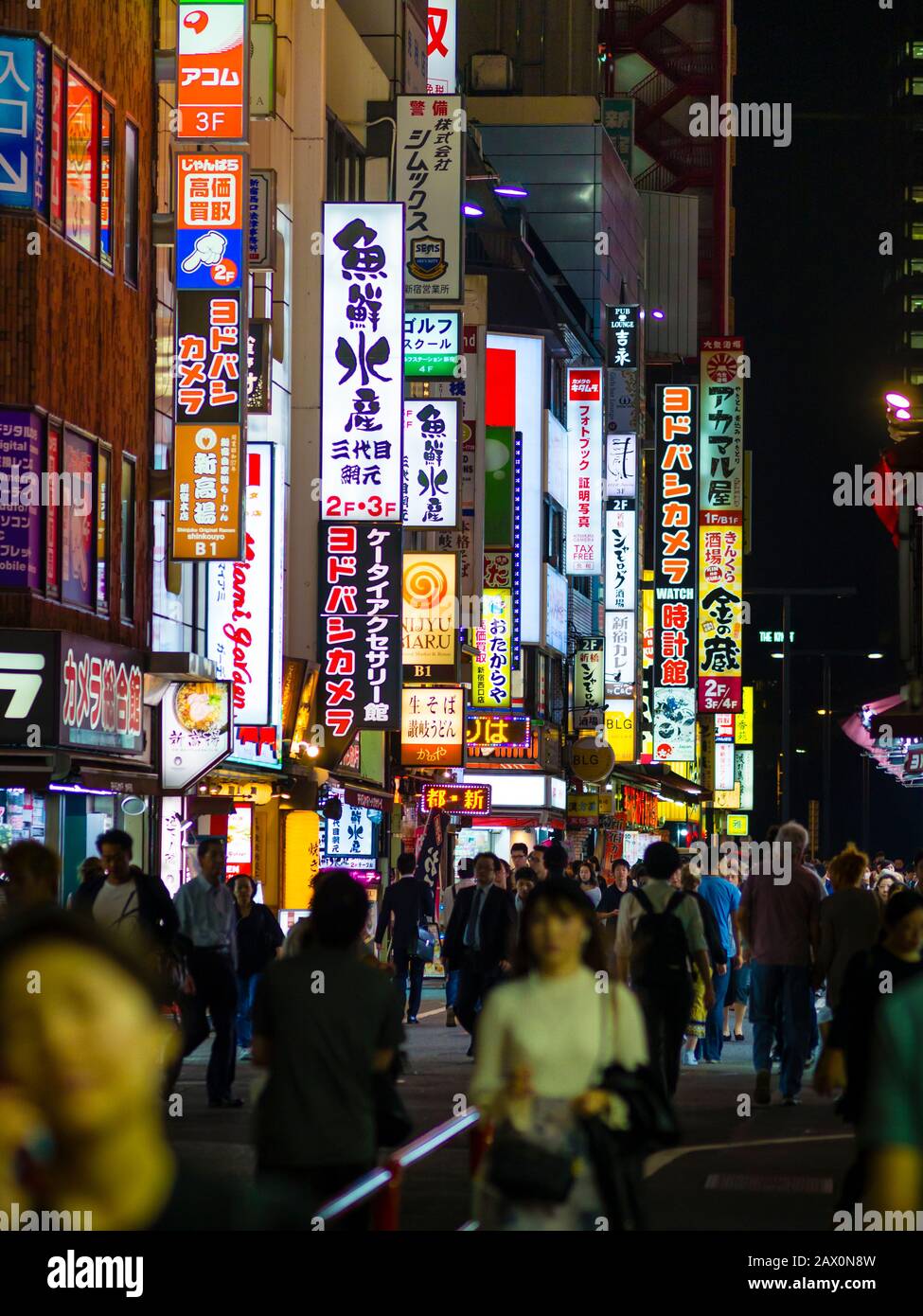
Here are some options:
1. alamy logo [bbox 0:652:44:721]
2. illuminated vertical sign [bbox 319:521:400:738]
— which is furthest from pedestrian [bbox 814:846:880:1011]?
illuminated vertical sign [bbox 319:521:400:738]

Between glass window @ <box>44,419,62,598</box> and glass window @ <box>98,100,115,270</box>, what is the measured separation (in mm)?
2663

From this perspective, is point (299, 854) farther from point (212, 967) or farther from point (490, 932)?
point (212, 967)

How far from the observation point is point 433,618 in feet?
115

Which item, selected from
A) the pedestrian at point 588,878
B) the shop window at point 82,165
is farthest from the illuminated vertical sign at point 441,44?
the shop window at point 82,165

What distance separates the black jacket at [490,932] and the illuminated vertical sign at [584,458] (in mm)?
32860

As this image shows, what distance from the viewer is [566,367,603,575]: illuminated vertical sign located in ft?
175

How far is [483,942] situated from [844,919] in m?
4.93

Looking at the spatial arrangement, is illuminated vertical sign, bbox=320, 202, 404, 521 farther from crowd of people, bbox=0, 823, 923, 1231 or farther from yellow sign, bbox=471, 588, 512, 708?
yellow sign, bbox=471, 588, 512, 708

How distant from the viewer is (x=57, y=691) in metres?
20.0

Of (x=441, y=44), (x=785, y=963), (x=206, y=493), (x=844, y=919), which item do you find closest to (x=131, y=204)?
(x=206, y=493)
